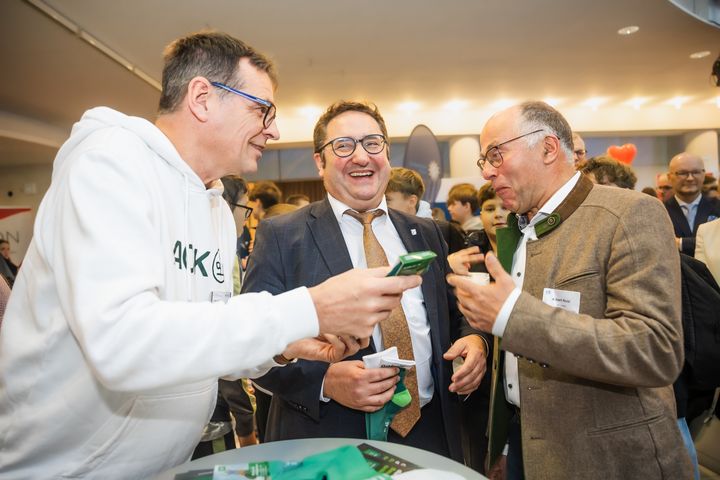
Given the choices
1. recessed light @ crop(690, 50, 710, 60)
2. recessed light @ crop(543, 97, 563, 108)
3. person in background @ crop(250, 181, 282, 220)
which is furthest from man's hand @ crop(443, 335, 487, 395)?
recessed light @ crop(543, 97, 563, 108)

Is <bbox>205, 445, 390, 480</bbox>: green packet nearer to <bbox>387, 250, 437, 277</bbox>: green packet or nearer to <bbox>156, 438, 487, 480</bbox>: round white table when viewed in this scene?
<bbox>156, 438, 487, 480</bbox>: round white table

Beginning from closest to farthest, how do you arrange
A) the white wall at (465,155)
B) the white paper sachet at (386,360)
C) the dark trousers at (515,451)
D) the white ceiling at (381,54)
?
1. the white paper sachet at (386,360)
2. the dark trousers at (515,451)
3. the white ceiling at (381,54)
4. the white wall at (465,155)

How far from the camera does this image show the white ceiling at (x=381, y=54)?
5531 mm

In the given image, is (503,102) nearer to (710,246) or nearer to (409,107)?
(409,107)

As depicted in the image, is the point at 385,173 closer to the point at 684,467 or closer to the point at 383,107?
the point at 684,467

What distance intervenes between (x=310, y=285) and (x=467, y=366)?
2.12 feet

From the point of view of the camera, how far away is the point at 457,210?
5.34 m

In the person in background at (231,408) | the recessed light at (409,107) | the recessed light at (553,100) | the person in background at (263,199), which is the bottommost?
the person in background at (231,408)

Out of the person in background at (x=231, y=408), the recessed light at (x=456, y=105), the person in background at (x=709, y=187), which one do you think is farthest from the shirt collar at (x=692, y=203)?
the recessed light at (x=456, y=105)

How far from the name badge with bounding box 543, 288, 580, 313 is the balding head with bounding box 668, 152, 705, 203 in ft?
13.9

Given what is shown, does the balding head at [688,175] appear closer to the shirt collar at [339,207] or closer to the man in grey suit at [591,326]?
the man in grey suit at [591,326]

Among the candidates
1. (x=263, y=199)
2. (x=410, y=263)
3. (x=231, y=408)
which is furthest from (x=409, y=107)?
(x=410, y=263)

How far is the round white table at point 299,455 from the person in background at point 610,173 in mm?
2230

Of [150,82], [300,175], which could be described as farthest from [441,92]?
[150,82]
